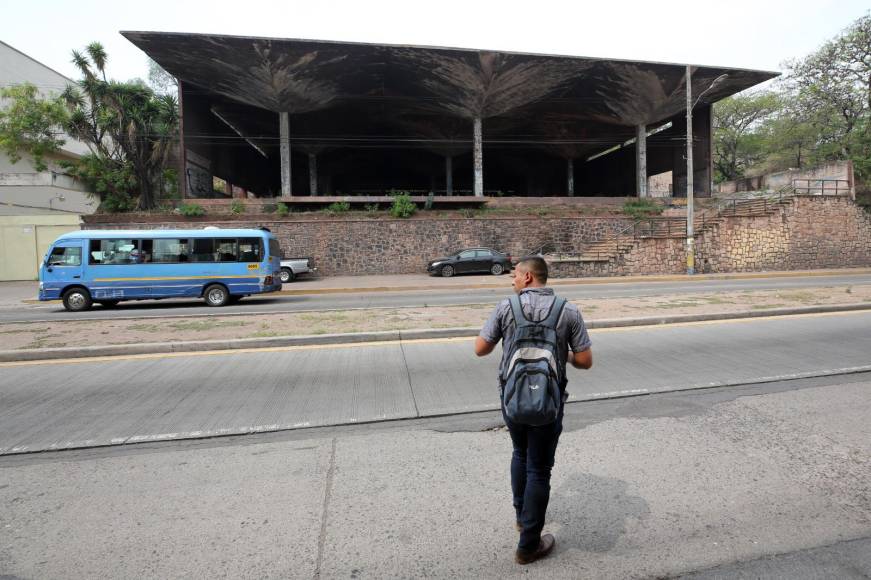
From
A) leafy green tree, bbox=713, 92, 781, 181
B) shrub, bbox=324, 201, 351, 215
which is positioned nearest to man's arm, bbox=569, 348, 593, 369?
shrub, bbox=324, 201, 351, 215

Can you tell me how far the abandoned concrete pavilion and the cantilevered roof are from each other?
8 cm

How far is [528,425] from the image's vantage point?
2453 millimetres

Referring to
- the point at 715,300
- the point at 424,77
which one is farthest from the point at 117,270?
the point at 424,77

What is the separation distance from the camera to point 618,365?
21.5 ft

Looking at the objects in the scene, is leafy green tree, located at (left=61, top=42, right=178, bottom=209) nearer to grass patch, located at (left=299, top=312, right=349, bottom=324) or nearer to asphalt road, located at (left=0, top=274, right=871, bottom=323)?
asphalt road, located at (left=0, top=274, right=871, bottom=323)

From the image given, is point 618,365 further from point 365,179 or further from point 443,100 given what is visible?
point 365,179

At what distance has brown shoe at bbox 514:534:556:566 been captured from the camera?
8.45 ft

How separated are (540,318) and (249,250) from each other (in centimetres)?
1493

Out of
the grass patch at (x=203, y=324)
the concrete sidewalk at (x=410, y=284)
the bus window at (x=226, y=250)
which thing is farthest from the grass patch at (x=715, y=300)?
the bus window at (x=226, y=250)

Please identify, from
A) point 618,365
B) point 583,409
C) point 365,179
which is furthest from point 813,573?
point 365,179

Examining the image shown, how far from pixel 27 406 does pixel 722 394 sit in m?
7.53

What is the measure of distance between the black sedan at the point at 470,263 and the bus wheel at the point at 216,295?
11.4m

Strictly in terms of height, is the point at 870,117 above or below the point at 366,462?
above

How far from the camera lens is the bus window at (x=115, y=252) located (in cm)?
1495
